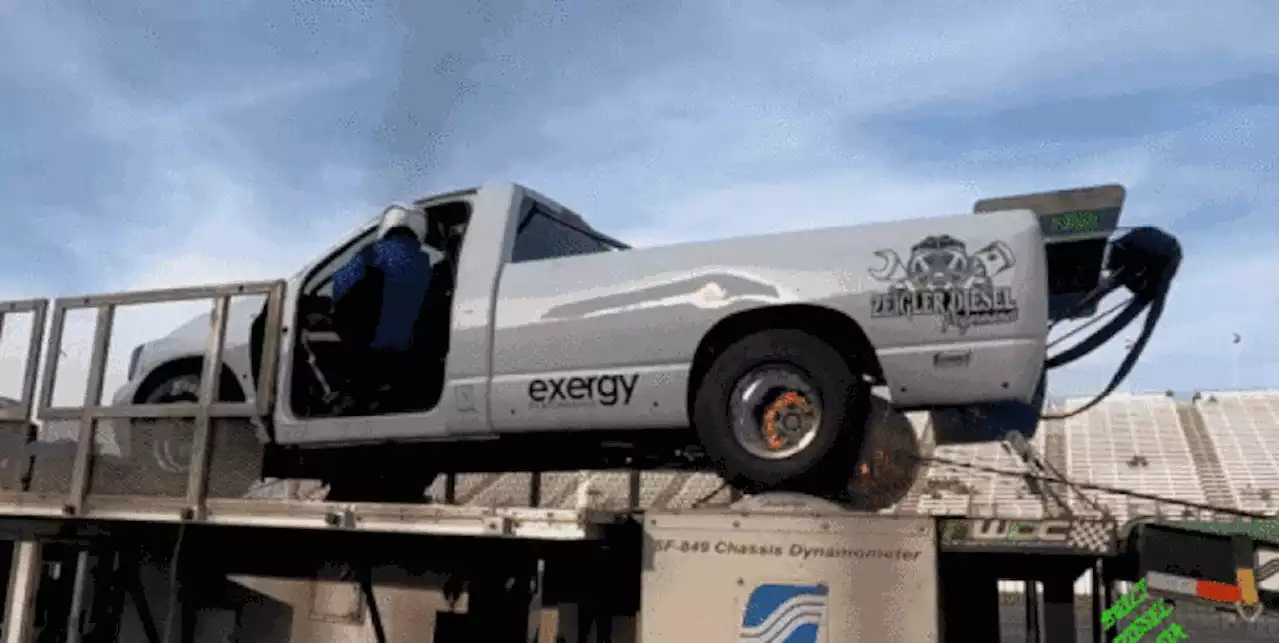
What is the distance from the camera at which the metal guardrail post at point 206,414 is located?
5.01 meters

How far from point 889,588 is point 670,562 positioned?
2.32ft

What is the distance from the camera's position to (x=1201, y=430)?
40.6 metres

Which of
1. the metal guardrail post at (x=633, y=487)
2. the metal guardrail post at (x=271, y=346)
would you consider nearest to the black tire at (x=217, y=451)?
the metal guardrail post at (x=271, y=346)

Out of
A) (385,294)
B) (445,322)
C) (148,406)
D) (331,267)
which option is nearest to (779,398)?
(445,322)

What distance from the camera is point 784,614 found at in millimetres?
3449

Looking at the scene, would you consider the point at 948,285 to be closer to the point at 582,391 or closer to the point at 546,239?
the point at 582,391

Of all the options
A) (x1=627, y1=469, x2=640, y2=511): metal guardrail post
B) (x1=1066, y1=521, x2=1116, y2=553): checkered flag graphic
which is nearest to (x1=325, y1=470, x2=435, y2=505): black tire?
(x1=627, y1=469, x2=640, y2=511): metal guardrail post

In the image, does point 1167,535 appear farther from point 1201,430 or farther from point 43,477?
point 1201,430

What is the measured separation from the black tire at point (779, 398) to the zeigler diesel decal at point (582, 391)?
359 mm

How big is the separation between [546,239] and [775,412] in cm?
189

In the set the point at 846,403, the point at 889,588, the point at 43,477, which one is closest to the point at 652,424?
the point at 846,403

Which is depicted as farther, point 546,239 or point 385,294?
point 546,239

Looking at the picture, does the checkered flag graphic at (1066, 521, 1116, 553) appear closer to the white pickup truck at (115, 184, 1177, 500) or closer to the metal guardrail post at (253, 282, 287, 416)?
the white pickup truck at (115, 184, 1177, 500)

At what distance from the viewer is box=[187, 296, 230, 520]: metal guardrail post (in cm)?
501
